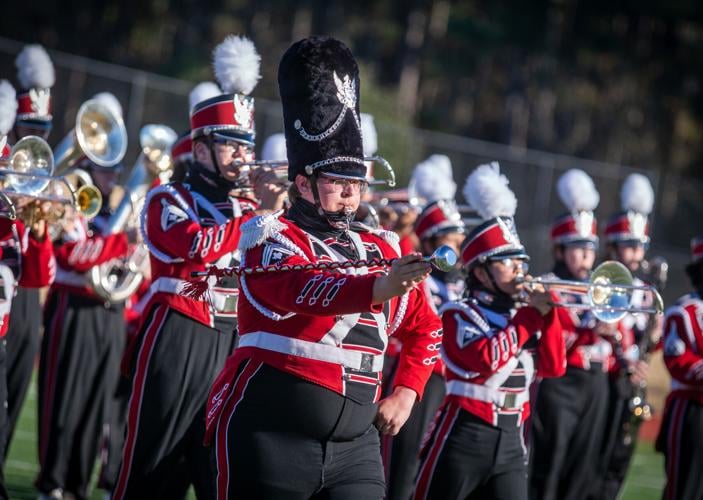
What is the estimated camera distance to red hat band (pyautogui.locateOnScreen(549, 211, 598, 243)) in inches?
348

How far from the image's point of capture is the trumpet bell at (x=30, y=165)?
6.07 meters

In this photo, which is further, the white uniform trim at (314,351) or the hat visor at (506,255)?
the hat visor at (506,255)

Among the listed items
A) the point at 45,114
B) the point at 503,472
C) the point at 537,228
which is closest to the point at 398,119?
the point at 537,228

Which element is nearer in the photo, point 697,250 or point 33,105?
point 33,105

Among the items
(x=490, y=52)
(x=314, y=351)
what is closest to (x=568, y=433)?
(x=314, y=351)

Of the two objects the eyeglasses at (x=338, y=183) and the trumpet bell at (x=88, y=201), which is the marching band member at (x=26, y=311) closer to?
the trumpet bell at (x=88, y=201)

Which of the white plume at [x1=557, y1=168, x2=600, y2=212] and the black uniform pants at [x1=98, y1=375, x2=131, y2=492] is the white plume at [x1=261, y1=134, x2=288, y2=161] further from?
the white plume at [x1=557, y1=168, x2=600, y2=212]

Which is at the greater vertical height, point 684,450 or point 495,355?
point 495,355

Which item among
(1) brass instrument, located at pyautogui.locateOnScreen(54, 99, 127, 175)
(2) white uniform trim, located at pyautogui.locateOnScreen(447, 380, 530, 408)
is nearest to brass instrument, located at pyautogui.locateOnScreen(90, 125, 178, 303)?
(1) brass instrument, located at pyautogui.locateOnScreen(54, 99, 127, 175)

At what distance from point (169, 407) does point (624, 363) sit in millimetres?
4265

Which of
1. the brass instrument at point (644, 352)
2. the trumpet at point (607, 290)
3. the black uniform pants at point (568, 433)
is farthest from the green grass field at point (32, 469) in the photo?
the trumpet at point (607, 290)

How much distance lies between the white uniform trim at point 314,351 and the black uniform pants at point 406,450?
2.93 metres

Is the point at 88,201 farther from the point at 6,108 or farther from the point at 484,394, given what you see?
the point at 484,394

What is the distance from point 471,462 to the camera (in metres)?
6.01
